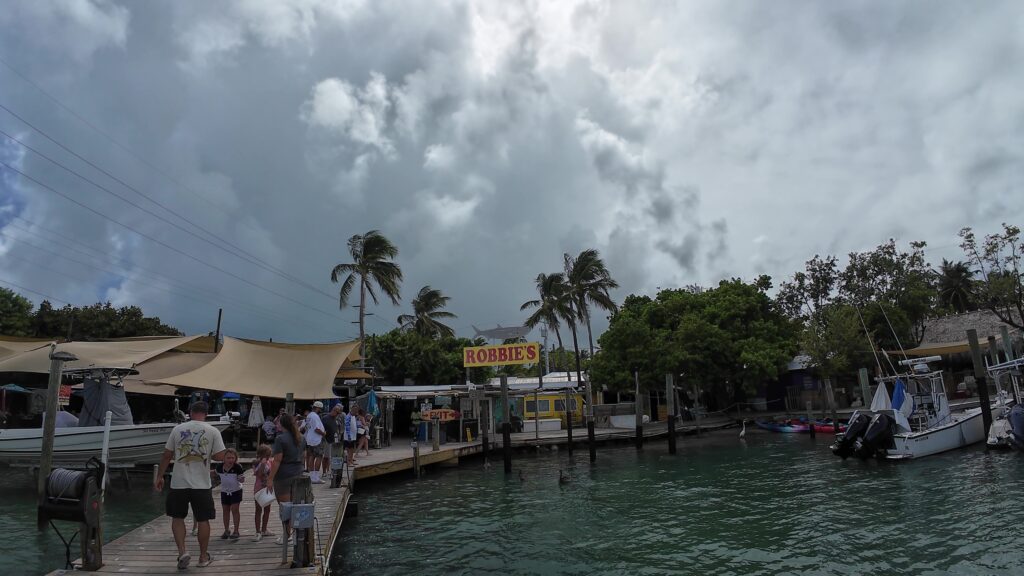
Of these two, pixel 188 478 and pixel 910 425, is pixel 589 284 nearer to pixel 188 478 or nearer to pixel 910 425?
pixel 910 425

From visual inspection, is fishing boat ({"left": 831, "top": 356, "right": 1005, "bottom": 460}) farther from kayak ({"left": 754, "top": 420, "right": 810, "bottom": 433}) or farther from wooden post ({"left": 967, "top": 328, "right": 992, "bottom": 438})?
kayak ({"left": 754, "top": 420, "right": 810, "bottom": 433})

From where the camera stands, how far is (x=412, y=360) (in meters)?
39.4

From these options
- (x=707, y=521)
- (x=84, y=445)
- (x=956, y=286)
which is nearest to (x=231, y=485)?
(x=707, y=521)

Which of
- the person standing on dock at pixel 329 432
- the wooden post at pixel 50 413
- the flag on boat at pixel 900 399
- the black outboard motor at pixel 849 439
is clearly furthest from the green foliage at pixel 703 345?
the wooden post at pixel 50 413

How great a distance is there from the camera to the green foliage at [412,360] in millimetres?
39469

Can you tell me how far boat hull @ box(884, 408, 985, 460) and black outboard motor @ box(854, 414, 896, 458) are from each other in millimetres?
268

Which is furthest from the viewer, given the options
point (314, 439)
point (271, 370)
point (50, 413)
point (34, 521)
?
point (271, 370)

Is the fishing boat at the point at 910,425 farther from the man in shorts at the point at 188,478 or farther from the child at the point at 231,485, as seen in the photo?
the man in shorts at the point at 188,478

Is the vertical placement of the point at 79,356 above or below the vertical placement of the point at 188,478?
above

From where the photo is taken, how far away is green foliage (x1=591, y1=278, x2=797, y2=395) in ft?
118

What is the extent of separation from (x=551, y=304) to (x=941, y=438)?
83.2ft

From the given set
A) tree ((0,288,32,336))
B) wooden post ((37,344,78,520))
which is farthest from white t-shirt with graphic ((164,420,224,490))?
tree ((0,288,32,336))

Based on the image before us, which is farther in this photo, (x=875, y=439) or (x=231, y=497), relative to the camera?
(x=875, y=439)

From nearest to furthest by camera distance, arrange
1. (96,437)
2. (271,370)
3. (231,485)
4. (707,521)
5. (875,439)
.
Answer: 1. (231,485)
2. (707,521)
3. (96,437)
4. (875,439)
5. (271,370)
